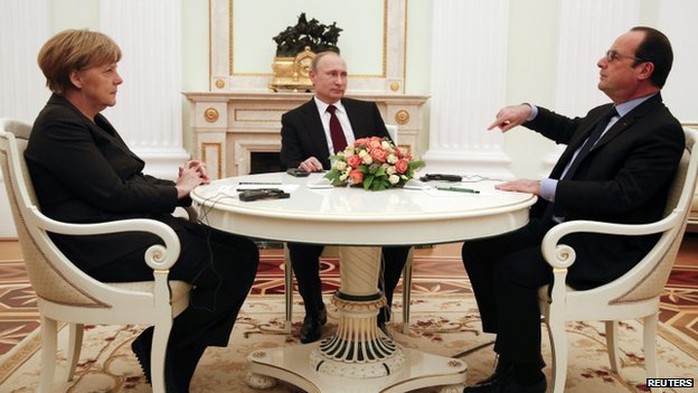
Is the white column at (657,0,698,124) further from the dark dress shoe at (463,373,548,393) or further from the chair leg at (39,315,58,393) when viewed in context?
the chair leg at (39,315,58,393)

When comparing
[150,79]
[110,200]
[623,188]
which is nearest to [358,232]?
[110,200]

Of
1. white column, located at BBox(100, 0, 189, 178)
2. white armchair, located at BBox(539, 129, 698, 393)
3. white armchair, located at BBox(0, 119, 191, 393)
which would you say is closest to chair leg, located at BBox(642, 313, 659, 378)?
white armchair, located at BBox(539, 129, 698, 393)

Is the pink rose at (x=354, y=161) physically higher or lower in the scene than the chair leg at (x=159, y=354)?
higher

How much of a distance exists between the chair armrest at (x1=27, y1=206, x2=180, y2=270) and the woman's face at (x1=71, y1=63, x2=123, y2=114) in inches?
18.3

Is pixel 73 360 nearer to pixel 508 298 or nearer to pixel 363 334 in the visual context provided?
pixel 363 334

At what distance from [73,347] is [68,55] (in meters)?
1.17

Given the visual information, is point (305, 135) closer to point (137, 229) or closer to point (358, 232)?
point (137, 229)

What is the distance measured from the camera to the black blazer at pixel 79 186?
208 centimetres

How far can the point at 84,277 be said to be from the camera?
6.74 ft

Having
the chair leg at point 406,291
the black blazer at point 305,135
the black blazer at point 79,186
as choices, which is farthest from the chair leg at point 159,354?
the black blazer at point 305,135

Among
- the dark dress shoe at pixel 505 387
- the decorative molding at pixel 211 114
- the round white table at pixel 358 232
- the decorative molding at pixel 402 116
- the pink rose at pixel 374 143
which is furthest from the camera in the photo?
the decorative molding at pixel 402 116

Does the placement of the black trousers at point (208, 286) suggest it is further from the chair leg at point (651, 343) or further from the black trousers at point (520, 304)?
the chair leg at point (651, 343)

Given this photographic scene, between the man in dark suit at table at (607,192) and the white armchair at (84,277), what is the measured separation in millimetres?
1142

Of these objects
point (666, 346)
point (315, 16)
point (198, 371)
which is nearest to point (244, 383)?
point (198, 371)
